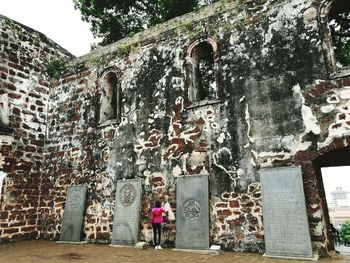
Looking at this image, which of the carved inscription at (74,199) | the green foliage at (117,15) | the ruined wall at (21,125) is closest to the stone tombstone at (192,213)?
the carved inscription at (74,199)

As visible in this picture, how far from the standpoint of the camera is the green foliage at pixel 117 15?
597 inches

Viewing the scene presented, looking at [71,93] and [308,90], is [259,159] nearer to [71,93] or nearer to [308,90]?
[308,90]

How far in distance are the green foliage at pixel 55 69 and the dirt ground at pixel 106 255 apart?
5260 millimetres

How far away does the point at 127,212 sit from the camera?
7121 mm

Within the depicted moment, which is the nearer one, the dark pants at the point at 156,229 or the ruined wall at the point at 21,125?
the dark pants at the point at 156,229

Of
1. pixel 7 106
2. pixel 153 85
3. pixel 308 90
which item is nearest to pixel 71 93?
pixel 7 106

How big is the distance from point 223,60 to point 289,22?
1.54 m

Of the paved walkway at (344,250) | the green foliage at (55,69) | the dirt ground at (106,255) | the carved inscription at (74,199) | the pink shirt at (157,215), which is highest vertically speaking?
the green foliage at (55,69)

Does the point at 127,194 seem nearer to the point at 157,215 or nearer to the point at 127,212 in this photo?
the point at 127,212

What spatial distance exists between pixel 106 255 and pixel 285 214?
334 cm

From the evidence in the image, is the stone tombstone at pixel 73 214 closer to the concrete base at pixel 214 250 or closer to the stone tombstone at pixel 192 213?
the stone tombstone at pixel 192 213

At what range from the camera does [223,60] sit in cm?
698

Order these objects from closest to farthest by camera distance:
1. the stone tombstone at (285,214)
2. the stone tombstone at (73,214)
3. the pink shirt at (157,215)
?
the stone tombstone at (285,214)
the pink shirt at (157,215)
the stone tombstone at (73,214)

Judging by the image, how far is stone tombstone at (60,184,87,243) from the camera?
7766 millimetres
